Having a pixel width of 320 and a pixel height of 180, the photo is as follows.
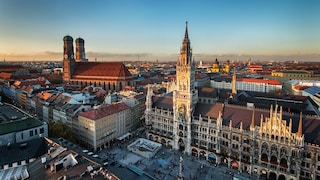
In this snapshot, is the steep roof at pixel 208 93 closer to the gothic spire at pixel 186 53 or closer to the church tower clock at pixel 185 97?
the church tower clock at pixel 185 97

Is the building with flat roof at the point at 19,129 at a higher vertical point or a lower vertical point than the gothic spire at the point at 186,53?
lower

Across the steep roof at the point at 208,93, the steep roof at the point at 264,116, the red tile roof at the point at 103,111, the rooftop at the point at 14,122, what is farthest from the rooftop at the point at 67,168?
the steep roof at the point at 208,93

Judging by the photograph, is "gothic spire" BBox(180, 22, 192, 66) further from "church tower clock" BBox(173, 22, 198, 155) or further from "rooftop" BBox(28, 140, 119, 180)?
"rooftop" BBox(28, 140, 119, 180)

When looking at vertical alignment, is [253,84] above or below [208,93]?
above

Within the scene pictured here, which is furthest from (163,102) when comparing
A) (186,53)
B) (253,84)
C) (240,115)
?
(253,84)

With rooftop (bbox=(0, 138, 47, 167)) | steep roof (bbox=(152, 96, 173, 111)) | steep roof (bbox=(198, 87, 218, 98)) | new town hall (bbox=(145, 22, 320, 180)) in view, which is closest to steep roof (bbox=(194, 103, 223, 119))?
new town hall (bbox=(145, 22, 320, 180))

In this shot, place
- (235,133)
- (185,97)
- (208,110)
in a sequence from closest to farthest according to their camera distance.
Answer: (235,133) → (208,110) → (185,97)

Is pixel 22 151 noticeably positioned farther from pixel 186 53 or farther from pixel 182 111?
pixel 186 53
